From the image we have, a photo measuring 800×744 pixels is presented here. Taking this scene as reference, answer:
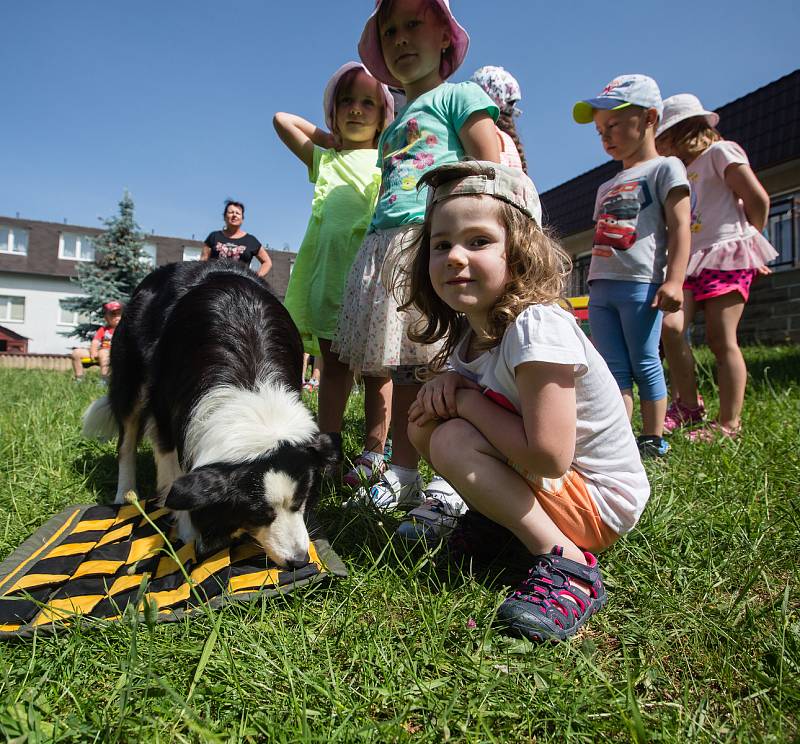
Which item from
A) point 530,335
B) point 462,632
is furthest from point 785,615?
point 530,335

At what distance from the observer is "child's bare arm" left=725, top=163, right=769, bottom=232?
408 cm

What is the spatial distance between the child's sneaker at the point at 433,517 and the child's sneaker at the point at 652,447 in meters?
1.41

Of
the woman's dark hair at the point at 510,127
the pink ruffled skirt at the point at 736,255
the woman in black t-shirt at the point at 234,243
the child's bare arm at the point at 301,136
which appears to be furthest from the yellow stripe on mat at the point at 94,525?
the woman in black t-shirt at the point at 234,243

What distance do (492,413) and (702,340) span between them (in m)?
12.6

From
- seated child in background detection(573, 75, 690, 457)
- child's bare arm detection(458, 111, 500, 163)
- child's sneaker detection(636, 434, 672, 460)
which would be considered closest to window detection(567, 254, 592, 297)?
seated child in background detection(573, 75, 690, 457)

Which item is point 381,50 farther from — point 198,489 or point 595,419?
point 198,489

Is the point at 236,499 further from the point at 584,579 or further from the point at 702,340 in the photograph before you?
the point at 702,340

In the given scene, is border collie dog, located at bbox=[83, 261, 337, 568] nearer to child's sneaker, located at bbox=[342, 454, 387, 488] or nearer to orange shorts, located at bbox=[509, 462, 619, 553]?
child's sneaker, located at bbox=[342, 454, 387, 488]

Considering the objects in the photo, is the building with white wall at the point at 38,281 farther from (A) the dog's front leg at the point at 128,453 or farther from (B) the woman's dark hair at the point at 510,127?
(A) the dog's front leg at the point at 128,453

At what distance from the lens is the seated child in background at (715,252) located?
3990 millimetres

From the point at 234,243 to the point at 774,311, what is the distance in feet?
33.7

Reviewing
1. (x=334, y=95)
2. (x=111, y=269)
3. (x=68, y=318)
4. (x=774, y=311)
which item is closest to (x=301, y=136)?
(x=334, y=95)

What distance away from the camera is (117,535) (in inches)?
93.3

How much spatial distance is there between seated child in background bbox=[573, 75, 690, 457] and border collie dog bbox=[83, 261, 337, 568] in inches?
81.4
